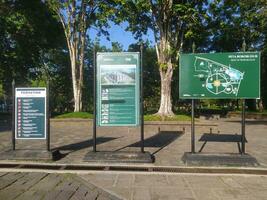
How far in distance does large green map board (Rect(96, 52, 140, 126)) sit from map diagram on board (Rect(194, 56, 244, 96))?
1.53 m

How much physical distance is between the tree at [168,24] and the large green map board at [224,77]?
12.4 metres

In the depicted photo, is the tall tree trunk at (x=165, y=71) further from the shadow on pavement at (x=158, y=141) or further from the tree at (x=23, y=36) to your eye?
the tree at (x=23, y=36)

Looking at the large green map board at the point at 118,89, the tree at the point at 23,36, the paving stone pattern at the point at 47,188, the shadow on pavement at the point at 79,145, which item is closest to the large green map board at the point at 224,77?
the large green map board at the point at 118,89

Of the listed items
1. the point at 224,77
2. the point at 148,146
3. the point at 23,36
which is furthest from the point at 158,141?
the point at 23,36

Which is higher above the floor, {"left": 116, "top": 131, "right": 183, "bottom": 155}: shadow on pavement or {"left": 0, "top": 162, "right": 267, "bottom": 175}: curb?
{"left": 116, "top": 131, "right": 183, "bottom": 155}: shadow on pavement

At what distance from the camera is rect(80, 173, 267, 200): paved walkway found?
7934mm

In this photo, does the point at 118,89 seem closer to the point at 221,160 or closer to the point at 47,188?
the point at 221,160

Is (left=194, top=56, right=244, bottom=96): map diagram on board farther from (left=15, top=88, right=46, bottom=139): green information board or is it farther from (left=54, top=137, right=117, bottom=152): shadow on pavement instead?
(left=54, top=137, right=117, bottom=152): shadow on pavement

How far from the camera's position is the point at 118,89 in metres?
11.6

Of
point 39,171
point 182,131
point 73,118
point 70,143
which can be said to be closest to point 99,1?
point 73,118

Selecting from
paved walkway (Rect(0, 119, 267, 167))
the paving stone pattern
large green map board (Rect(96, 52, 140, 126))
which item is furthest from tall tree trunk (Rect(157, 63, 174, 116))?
the paving stone pattern

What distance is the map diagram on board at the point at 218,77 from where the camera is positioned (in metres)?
11.3

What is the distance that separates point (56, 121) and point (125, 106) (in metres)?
13.4

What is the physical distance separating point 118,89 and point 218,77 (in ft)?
7.79
